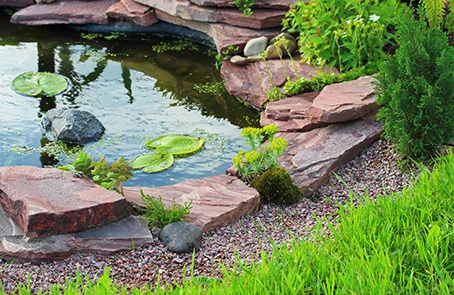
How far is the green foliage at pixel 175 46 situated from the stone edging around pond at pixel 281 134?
26.1 inches

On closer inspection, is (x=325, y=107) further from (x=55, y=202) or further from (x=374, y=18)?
(x=55, y=202)

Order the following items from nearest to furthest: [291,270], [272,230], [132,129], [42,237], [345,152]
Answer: [291,270]
[42,237]
[272,230]
[345,152]
[132,129]

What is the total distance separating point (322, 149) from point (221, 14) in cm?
357

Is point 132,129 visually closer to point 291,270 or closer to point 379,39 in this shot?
point 379,39

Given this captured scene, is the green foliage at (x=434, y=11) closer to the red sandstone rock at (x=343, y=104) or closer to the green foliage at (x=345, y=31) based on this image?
the green foliage at (x=345, y=31)

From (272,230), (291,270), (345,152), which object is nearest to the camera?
(291,270)

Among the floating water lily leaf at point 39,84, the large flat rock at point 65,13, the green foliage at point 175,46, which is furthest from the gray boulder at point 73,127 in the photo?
the large flat rock at point 65,13

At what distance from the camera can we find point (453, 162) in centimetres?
470

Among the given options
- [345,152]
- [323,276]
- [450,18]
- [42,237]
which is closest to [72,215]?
[42,237]

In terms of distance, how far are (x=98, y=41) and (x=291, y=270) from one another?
6743 mm

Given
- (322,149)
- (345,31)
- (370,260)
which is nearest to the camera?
(370,260)

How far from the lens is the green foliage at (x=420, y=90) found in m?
5.12

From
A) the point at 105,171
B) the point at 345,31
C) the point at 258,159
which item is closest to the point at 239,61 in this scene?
the point at 345,31

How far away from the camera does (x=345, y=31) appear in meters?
7.18
